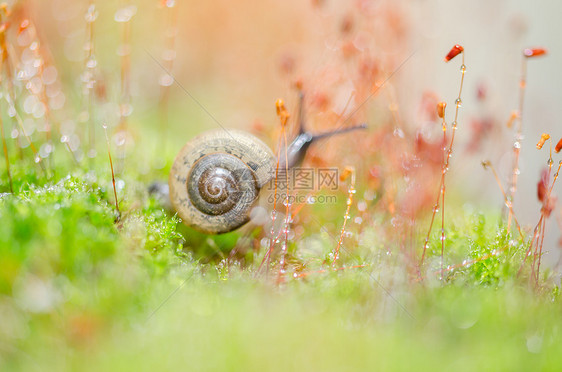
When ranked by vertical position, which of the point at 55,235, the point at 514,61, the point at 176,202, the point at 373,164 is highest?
the point at 514,61

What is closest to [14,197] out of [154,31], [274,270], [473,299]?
[274,270]

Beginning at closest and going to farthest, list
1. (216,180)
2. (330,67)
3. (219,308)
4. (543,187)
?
1. (219,308)
2. (543,187)
3. (216,180)
4. (330,67)

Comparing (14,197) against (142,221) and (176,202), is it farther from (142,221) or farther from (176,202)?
(176,202)

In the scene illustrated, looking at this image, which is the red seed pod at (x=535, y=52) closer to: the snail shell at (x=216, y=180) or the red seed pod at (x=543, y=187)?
the red seed pod at (x=543, y=187)

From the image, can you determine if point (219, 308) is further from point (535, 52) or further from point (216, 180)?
point (535, 52)

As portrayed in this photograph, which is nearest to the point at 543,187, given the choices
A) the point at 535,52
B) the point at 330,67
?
the point at 535,52

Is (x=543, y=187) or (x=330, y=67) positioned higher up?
(x=330, y=67)

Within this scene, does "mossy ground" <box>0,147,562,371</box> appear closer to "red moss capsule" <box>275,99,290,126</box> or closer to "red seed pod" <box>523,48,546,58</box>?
"red moss capsule" <box>275,99,290,126</box>
